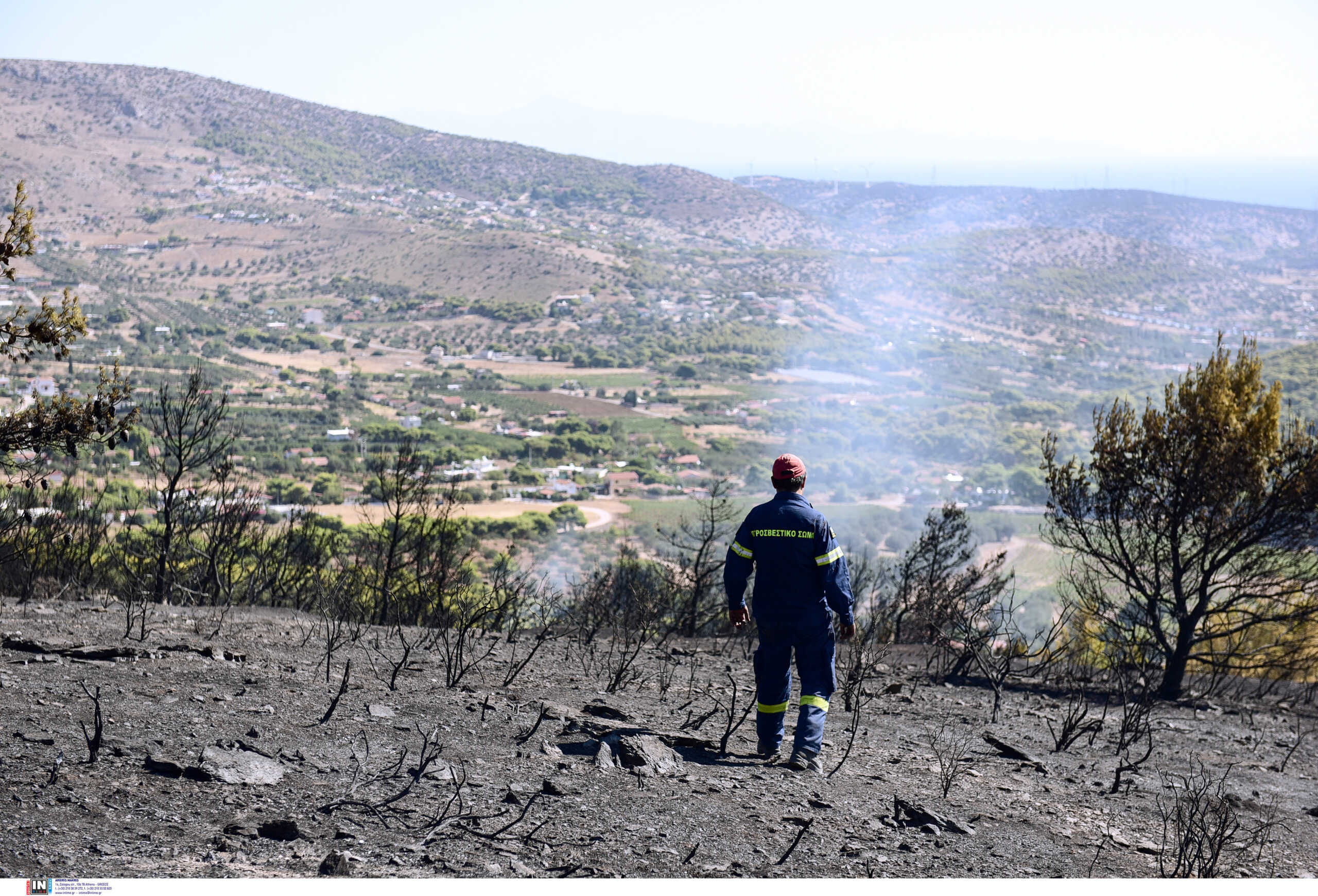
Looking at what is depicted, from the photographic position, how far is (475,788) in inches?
182

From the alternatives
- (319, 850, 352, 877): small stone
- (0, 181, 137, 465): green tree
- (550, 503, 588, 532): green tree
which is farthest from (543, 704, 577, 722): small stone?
(550, 503, 588, 532): green tree

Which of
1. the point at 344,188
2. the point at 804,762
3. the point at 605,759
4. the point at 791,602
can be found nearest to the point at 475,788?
the point at 605,759

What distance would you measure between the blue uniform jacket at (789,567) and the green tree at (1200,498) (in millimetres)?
5373

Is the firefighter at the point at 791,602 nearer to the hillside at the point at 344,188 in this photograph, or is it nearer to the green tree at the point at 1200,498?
the green tree at the point at 1200,498

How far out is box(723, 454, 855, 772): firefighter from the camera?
5.30 meters

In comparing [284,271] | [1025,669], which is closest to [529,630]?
[1025,669]

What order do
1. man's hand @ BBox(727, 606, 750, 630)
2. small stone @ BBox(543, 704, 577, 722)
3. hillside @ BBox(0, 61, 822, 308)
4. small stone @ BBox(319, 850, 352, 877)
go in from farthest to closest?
hillside @ BBox(0, 61, 822, 308) < small stone @ BBox(543, 704, 577, 722) < man's hand @ BBox(727, 606, 750, 630) < small stone @ BBox(319, 850, 352, 877)

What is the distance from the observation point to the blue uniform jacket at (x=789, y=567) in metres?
5.29

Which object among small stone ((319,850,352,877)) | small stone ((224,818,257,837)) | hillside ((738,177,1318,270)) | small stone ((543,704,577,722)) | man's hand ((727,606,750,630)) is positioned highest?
hillside ((738,177,1318,270))

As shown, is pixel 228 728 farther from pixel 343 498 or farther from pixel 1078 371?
pixel 1078 371

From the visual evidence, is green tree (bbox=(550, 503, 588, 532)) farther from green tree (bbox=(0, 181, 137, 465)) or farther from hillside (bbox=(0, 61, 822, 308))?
hillside (bbox=(0, 61, 822, 308))

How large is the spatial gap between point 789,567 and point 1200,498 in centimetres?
648

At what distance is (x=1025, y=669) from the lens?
902cm

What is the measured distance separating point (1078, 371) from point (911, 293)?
25.5 m
